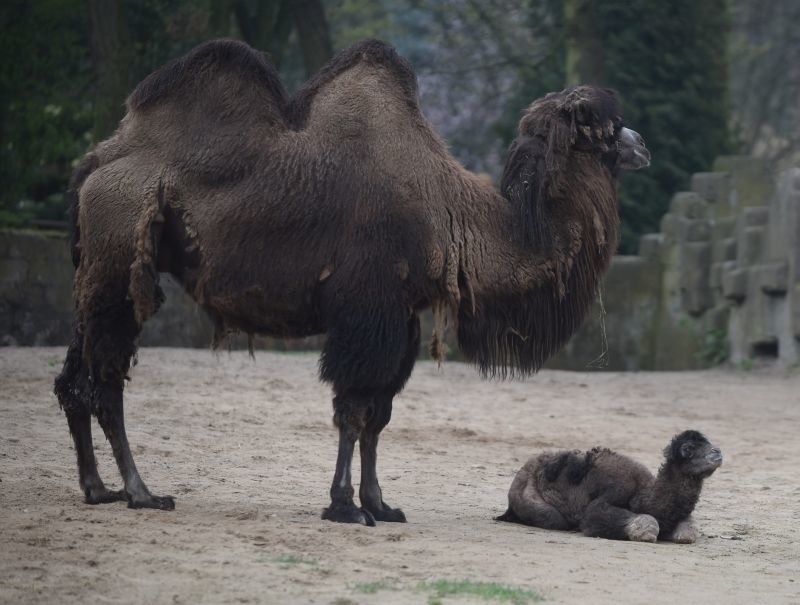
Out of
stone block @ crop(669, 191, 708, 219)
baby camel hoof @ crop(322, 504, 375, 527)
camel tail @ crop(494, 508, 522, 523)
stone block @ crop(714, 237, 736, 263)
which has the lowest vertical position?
camel tail @ crop(494, 508, 522, 523)

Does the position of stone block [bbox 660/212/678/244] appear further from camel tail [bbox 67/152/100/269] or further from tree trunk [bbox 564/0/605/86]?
camel tail [bbox 67/152/100/269]

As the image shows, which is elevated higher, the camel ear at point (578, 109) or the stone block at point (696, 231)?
the stone block at point (696, 231)

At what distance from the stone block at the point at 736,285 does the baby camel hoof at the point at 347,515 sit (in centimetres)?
1074

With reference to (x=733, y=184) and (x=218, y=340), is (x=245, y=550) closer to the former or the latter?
(x=218, y=340)

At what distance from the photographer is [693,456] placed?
7895 millimetres

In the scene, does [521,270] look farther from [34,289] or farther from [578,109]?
[34,289]

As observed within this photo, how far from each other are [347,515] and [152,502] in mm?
1022

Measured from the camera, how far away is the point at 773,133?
111ft

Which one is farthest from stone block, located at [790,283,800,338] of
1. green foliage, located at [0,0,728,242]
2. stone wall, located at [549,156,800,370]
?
green foliage, located at [0,0,728,242]

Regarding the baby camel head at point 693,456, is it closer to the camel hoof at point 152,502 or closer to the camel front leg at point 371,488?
the camel front leg at point 371,488

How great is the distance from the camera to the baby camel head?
7848 millimetres

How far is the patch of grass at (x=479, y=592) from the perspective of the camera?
5.82m

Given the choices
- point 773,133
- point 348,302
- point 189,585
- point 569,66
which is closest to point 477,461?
point 348,302

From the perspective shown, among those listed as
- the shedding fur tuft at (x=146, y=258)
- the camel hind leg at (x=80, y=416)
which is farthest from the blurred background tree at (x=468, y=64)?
the shedding fur tuft at (x=146, y=258)
